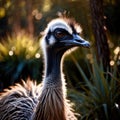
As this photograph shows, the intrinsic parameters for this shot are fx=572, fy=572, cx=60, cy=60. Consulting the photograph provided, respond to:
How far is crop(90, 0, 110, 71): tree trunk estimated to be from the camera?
8570mm

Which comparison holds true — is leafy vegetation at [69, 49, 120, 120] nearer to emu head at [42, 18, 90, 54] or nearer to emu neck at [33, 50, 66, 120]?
emu neck at [33, 50, 66, 120]

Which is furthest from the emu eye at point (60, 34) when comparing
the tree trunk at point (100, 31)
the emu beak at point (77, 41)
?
the tree trunk at point (100, 31)

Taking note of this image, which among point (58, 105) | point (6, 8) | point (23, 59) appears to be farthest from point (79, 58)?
point (6, 8)

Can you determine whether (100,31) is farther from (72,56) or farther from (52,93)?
(52,93)

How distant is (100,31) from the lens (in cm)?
864

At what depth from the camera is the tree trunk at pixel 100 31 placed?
8.57 meters

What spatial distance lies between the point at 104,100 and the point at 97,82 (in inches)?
11.6

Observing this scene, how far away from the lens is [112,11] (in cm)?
1396

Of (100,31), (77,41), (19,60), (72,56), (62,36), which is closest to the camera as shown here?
(77,41)

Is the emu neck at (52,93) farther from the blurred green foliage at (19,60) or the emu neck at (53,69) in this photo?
the blurred green foliage at (19,60)

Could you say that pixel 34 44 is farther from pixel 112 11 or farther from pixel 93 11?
pixel 93 11

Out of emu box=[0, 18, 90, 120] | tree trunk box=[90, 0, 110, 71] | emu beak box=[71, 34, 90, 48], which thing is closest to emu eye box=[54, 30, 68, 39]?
emu box=[0, 18, 90, 120]

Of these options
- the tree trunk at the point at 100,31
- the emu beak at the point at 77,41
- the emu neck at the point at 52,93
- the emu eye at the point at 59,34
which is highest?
the tree trunk at the point at 100,31

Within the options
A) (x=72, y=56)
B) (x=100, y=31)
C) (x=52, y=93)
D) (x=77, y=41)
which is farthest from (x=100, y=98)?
(x=77, y=41)
